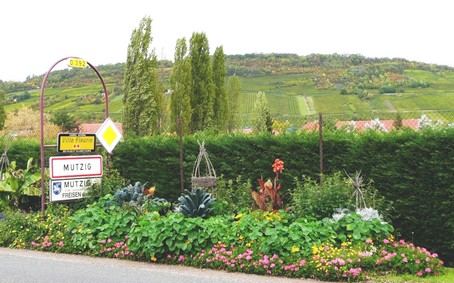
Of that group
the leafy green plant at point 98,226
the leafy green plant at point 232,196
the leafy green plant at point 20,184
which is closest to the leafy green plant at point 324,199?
the leafy green plant at point 232,196

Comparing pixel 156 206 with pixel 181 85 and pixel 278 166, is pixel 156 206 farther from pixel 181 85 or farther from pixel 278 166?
pixel 181 85

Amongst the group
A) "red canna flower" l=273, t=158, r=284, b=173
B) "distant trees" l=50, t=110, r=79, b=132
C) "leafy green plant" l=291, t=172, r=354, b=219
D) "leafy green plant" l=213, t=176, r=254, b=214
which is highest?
"red canna flower" l=273, t=158, r=284, b=173

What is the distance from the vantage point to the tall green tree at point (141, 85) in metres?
26.5

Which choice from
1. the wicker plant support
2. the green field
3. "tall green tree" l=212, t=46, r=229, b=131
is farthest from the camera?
the green field

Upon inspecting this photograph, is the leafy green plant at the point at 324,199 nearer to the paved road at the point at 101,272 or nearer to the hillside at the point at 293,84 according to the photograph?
the paved road at the point at 101,272

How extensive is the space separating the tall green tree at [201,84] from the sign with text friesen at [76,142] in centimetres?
1387

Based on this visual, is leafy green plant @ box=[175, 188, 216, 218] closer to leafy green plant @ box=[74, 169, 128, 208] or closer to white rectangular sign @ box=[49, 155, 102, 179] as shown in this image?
leafy green plant @ box=[74, 169, 128, 208]

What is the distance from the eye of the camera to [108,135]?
47.6 feet

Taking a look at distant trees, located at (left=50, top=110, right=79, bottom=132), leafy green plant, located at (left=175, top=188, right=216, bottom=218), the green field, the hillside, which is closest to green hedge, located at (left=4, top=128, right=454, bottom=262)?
leafy green plant, located at (left=175, top=188, right=216, bottom=218)

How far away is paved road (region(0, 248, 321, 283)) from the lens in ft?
29.3

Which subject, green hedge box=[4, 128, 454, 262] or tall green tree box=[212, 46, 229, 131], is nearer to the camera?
green hedge box=[4, 128, 454, 262]

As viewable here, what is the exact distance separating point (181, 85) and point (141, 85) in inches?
86.1

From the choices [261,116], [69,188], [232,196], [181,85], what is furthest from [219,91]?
[232,196]

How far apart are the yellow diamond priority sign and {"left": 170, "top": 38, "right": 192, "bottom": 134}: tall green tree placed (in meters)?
12.6
